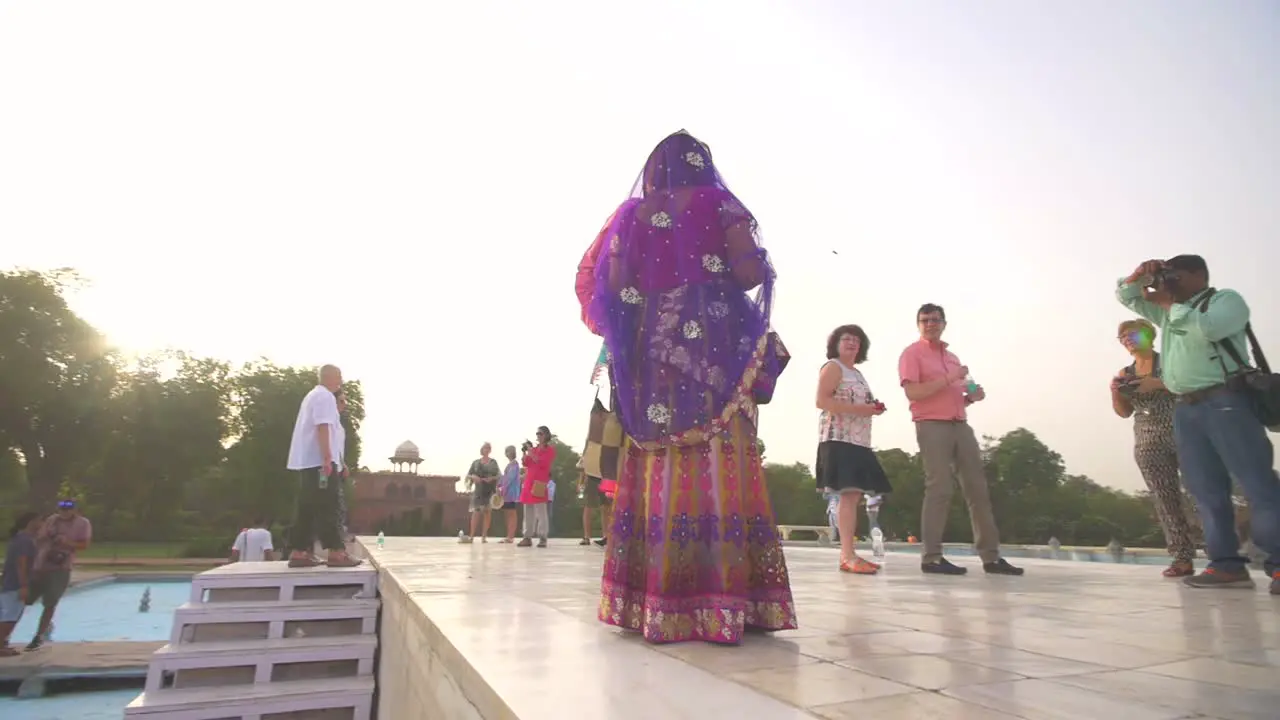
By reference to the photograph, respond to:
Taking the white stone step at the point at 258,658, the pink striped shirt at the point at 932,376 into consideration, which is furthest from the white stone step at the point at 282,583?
the pink striped shirt at the point at 932,376

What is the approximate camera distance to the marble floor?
1599mm

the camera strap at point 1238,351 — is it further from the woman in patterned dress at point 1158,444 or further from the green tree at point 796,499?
the green tree at point 796,499

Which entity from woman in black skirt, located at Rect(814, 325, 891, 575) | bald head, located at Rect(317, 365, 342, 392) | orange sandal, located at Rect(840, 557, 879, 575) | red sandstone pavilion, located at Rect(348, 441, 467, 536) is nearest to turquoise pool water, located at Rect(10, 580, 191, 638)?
bald head, located at Rect(317, 365, 342, 392)

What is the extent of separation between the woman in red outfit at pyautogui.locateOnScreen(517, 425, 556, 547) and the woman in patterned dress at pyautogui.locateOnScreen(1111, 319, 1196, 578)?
24.1 ft

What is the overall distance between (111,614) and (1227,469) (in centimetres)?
2254

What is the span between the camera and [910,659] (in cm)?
213

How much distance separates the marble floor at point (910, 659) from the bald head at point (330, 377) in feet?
10.3

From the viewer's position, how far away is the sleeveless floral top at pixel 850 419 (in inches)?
215

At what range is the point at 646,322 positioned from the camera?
2.87 m

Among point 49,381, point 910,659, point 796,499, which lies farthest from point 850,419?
point 796,499

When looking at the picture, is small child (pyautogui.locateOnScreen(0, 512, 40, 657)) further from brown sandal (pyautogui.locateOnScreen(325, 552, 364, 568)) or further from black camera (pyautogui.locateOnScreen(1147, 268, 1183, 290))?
black camera (pyautogui.locateOnScreen(1147, 268, 1183, 290))

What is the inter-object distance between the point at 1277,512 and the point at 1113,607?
1.25m

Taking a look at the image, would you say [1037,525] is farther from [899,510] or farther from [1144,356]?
[1144,356]

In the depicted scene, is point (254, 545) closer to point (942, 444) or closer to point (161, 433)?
point (942, 444)
